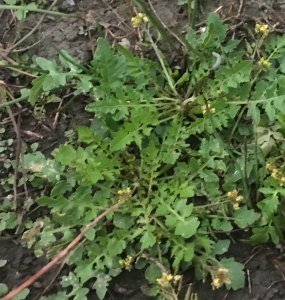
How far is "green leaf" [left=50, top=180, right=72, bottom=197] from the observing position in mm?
1212

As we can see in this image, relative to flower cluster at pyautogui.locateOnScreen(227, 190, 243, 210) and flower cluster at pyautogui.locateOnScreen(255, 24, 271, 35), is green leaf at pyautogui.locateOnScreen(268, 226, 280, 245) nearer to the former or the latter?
flower cluster at pyautogui.locateOnScreen(227, 190, 243, 210)

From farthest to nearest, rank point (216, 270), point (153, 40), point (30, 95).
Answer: point (153, 40), point (30, 95), point (216, 270)

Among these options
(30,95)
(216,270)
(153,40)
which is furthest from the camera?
(153,40)

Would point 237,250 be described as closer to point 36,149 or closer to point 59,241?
point 59,241

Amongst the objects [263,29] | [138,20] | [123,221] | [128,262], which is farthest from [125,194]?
[263,29]

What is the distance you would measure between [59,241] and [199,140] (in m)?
0.57

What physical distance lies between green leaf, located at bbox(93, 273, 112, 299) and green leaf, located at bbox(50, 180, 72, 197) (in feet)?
0.96

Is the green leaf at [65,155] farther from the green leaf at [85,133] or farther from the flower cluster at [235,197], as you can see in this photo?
the flower cluster at [235,197]

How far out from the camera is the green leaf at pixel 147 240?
109 cm

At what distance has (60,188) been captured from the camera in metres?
1.22

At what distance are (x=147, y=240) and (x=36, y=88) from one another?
24.5 inches

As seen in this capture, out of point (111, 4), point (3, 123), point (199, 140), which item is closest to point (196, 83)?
point (199, 140)

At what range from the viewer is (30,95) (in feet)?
4.10

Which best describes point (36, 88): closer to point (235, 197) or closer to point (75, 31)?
point (75, 31)
